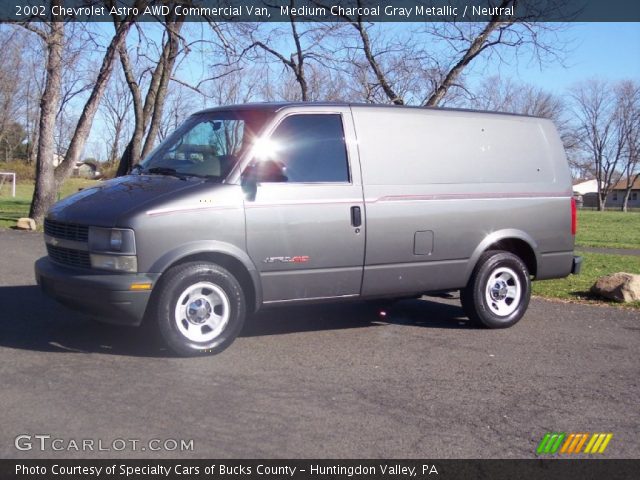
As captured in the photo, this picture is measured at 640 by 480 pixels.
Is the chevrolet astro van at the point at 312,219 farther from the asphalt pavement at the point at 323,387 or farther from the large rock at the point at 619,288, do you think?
the large rock at the point at 619,288

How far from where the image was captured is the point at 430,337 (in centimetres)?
688

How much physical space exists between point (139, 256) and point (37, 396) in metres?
1.31

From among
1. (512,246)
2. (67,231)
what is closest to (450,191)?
(512,246)

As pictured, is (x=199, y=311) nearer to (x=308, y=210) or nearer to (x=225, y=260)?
(x=225, y=260)

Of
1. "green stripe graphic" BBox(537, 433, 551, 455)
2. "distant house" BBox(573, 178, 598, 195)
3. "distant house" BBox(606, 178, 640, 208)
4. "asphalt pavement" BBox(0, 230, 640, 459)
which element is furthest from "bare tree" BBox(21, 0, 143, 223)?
"distant house" BBox(573, 178, 598, 195)

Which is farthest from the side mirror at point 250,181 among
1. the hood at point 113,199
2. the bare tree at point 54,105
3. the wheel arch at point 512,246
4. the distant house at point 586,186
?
the distant house at point 586,186

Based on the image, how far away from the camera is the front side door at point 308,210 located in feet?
19.9

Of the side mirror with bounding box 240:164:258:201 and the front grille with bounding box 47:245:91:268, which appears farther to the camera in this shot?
the side mirror with bounding box 240:164:258:201

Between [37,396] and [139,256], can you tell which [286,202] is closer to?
[139,256]

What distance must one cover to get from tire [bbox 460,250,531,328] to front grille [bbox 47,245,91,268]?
3.78 m

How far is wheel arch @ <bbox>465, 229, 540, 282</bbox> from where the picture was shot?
7152mm

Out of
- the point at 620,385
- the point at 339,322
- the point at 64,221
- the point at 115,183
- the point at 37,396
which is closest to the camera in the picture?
the point at 37,396

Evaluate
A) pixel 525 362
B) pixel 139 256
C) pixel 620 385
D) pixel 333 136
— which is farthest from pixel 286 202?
pixel 620 385

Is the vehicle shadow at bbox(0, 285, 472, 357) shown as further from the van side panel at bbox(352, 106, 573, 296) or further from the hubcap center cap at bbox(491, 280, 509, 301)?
the van side panel at bbox(352, 106, 573, 296)
